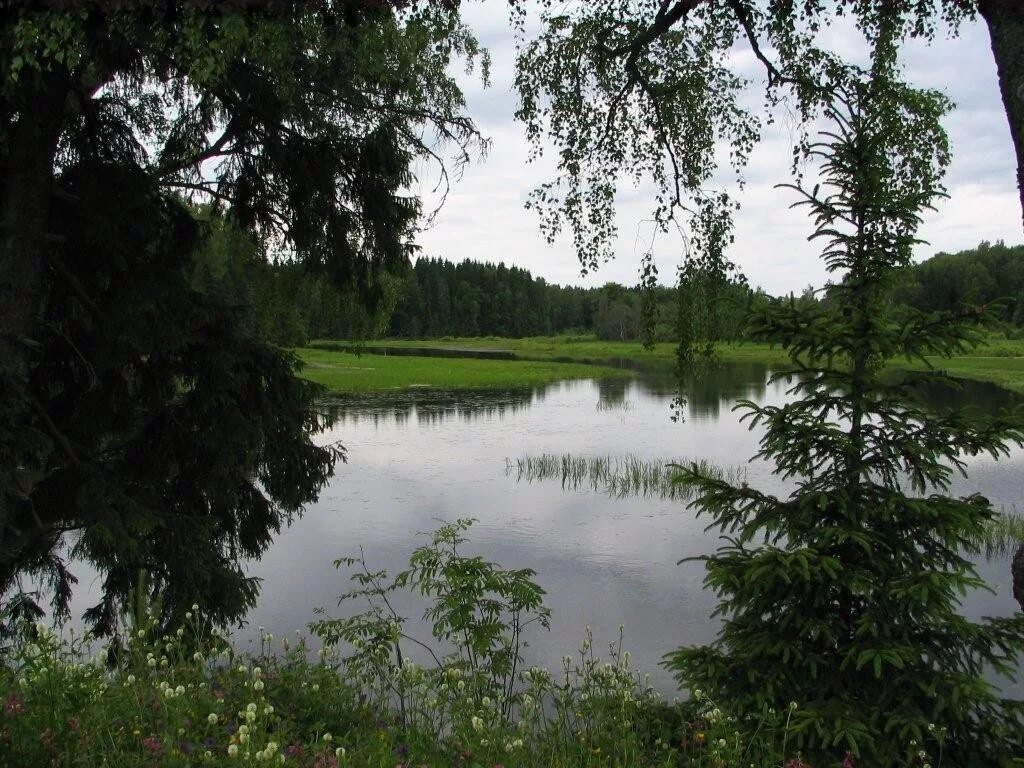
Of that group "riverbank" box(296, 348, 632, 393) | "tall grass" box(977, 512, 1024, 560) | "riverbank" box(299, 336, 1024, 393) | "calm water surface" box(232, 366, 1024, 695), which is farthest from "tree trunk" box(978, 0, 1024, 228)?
"riverbank" box(296, 348, 632, 393)

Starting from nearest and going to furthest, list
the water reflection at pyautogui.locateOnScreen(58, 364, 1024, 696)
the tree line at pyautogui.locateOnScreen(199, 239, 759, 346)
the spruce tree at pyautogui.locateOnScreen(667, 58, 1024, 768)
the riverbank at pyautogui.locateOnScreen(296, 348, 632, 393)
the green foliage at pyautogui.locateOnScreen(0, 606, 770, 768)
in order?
the green foliage at pyautogui.locateOnScreen(0, 606, 770, 768) → the spruce tree at pyautogui.locateOnScreen(667, 58, 1024, 768) → the tree line at pyautogui.locateOnScreen(199, 239, 759, 346) → the water reflection at pyautogui.locateOnScreen(58, 364, 1024, 696) → the riverbank at pyautogui.locateOnScreen(296, 348, 632, 393)

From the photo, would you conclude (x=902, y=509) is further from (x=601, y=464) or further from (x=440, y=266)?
(x=440, y=266)

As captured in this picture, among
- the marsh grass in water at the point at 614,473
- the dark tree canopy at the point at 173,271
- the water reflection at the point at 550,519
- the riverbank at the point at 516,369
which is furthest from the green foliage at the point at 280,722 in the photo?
the riverbank at the point at 516,369

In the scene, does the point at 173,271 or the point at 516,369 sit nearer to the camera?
the point at 173,271

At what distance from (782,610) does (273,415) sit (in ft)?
13.7

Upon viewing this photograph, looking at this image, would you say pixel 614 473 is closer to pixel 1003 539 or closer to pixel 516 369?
pixel 1003 539

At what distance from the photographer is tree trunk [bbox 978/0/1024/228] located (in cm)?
309

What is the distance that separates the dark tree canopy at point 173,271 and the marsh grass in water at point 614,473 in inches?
399

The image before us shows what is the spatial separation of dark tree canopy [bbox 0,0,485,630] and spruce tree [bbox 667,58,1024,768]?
2.97m

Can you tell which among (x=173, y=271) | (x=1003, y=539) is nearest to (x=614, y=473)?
(x=1003, y=539)

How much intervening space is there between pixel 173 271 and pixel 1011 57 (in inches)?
217

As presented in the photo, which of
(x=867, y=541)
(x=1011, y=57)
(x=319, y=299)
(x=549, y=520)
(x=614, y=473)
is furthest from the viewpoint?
(x=614, y=473)

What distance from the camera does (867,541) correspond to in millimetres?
4590

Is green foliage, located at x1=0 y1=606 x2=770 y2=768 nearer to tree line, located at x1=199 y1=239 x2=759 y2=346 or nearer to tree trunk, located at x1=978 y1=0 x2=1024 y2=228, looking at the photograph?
tree trunk, located at x1=978 y1=0 x2=1024 y2=228
